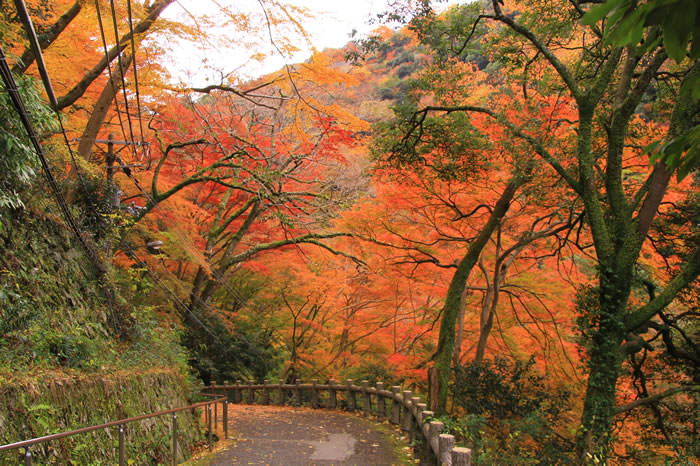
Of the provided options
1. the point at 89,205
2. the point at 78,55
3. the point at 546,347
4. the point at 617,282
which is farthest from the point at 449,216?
the point at 78,55

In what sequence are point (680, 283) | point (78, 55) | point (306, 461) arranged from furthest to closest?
1. point (78, 55)
2. point (306, 461)
3. point (680, 283)

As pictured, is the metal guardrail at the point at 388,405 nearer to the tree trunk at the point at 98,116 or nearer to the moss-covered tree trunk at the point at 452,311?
the moss-covered tree trunk at the point at 452,311

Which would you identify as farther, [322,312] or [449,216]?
[322,312]

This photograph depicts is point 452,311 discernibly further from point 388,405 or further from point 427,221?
point 388,405

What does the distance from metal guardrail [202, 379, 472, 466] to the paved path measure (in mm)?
537

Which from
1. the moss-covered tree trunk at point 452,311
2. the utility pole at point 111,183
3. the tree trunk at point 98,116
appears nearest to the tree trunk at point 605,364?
the moss-covered tree trunk at point 452,311

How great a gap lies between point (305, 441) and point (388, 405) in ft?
19.8

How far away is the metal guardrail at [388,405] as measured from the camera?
525 cm

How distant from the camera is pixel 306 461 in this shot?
7.78 meters

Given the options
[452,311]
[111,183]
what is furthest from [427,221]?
[111,183]

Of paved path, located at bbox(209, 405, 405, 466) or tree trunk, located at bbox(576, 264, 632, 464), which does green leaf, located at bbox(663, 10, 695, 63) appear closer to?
tree trunk, located at bbox(576, 264, 632, 464)

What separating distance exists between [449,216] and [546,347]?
4.06m

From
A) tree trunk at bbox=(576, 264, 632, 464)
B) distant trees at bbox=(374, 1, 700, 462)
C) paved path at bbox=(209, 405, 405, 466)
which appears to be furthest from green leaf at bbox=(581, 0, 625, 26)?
paved path at bbox=(209, 405, 405, 466)

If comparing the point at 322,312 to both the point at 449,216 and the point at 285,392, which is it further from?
the point at 449,216
